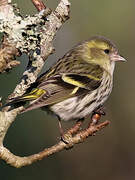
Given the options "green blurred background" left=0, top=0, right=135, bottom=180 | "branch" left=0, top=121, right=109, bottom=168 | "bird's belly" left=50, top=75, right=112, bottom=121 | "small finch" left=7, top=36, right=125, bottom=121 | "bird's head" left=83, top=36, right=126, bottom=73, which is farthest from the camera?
"green blurred background" left=0, top=0, right=135, bottom=180

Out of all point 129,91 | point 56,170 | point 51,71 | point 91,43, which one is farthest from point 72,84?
point 129,91

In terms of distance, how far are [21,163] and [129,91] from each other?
3.03m

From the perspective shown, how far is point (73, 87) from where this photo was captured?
407 centimetres

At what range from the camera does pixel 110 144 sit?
209 inches

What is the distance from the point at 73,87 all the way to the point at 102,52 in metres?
0.91

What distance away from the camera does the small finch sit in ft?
12.6

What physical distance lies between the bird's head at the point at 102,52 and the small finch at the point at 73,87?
7 cm

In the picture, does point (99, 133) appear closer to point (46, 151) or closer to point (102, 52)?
point (102, 52)

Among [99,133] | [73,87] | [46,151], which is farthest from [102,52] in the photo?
[46,151]

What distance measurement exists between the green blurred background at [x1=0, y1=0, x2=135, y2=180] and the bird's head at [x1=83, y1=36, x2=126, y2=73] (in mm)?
578

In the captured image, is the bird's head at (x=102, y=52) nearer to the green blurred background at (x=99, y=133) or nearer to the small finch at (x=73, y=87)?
the small finch at (x=73, y=87)

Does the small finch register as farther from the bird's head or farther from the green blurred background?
the green blurred background

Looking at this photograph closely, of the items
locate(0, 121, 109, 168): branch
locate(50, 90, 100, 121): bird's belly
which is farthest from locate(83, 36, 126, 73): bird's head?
locate(0, 121, 109, 168): branch

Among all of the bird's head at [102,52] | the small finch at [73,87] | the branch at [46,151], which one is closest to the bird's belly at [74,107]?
the small finch at [73,87]
